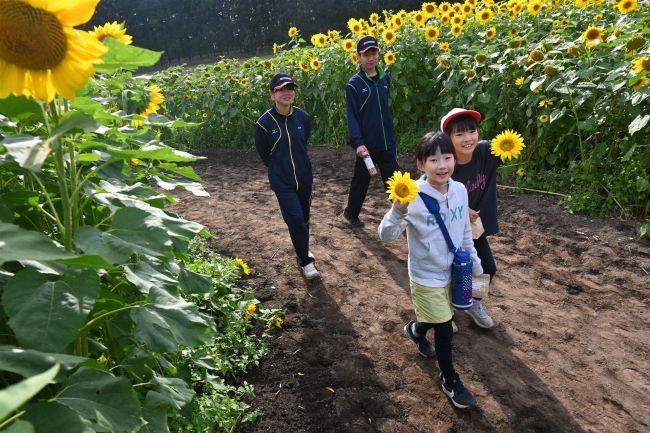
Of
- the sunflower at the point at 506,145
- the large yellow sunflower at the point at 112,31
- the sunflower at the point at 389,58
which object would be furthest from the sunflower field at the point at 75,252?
the sunflower at the point at 389,58

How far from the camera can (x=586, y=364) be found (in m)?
2.59

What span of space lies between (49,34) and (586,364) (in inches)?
111

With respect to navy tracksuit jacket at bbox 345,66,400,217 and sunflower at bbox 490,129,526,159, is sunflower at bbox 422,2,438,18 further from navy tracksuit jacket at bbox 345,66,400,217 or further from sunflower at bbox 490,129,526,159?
sunflower at bbox 490,129,526,159

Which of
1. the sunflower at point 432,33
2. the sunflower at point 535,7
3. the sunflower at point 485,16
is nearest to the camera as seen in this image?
the sunflower at point 535,7

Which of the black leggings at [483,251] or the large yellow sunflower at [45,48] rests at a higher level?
the large yellow sunflower at [45,48]

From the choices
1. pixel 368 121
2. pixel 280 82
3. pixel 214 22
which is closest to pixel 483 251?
pixel 280 82

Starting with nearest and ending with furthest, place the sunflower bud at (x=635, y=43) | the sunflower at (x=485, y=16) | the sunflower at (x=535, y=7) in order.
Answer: the sunflower bud at (x=635, y=43), the sunflower at (x=535, y=7), the sunflower at (x=485, y=16)

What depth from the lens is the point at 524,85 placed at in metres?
4.85

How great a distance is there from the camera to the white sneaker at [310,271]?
142 inches

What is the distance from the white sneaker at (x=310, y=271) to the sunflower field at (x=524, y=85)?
2467 mm

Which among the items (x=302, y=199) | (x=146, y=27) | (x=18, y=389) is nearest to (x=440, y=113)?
(x=302, y=199)

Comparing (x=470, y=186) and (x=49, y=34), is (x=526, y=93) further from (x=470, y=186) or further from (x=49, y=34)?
(x=49, y=34)

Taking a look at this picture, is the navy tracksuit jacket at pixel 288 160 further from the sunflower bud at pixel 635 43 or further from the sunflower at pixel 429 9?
the sunflower at pixel 429 9

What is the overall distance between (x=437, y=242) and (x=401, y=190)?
0.44 m
